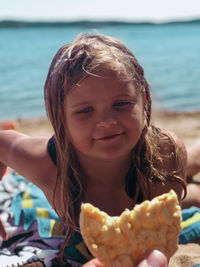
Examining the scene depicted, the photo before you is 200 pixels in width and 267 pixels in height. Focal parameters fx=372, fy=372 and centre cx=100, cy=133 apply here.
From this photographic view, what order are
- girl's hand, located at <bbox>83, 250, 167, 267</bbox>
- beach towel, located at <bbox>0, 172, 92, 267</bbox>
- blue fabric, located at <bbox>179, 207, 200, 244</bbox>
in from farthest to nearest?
blue fabric, located at <bbox>179, 207, 200, 244</bbox> → beach towel, located at <bbox>0, 172, 92, 267</bbox> → girl's hand, located at <bbox>83, 250, 167, 267</bbox>

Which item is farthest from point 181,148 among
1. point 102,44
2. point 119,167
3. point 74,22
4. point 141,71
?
point 74,22

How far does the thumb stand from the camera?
1.41m

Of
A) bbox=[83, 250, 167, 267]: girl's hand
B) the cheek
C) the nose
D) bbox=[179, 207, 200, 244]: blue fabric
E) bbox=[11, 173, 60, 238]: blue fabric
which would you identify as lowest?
bbox=[11, 173, 60, 238]: blue fabric

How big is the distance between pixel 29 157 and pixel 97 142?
0.68 m

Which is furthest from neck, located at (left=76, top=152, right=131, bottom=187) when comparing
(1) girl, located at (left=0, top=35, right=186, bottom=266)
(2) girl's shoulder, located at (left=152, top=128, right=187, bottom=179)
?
(2) girl's shoulder, located at (left=152, top=128, right=187, bottom=179)

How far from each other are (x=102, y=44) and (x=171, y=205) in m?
0.98

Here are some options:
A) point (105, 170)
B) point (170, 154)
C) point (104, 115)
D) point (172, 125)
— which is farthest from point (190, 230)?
point (172, 125)

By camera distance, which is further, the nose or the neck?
the neck

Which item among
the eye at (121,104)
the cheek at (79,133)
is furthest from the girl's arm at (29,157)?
the eye at (121,104)

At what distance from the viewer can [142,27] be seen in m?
50.0

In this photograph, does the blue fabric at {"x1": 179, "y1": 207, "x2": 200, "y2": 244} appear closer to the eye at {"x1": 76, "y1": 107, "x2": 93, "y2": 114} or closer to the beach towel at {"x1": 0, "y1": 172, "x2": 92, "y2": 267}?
the beach towel at {"x1": 0, "y1": 172, "x2": 92, "y2": 267}

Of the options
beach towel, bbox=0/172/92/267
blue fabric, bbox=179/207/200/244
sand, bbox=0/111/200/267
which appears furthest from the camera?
sand, bbox=0/111/200/267

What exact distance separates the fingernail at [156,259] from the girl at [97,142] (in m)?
0.57

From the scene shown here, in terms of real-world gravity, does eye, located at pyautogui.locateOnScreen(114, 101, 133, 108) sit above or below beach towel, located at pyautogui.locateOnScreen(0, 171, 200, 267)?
above
